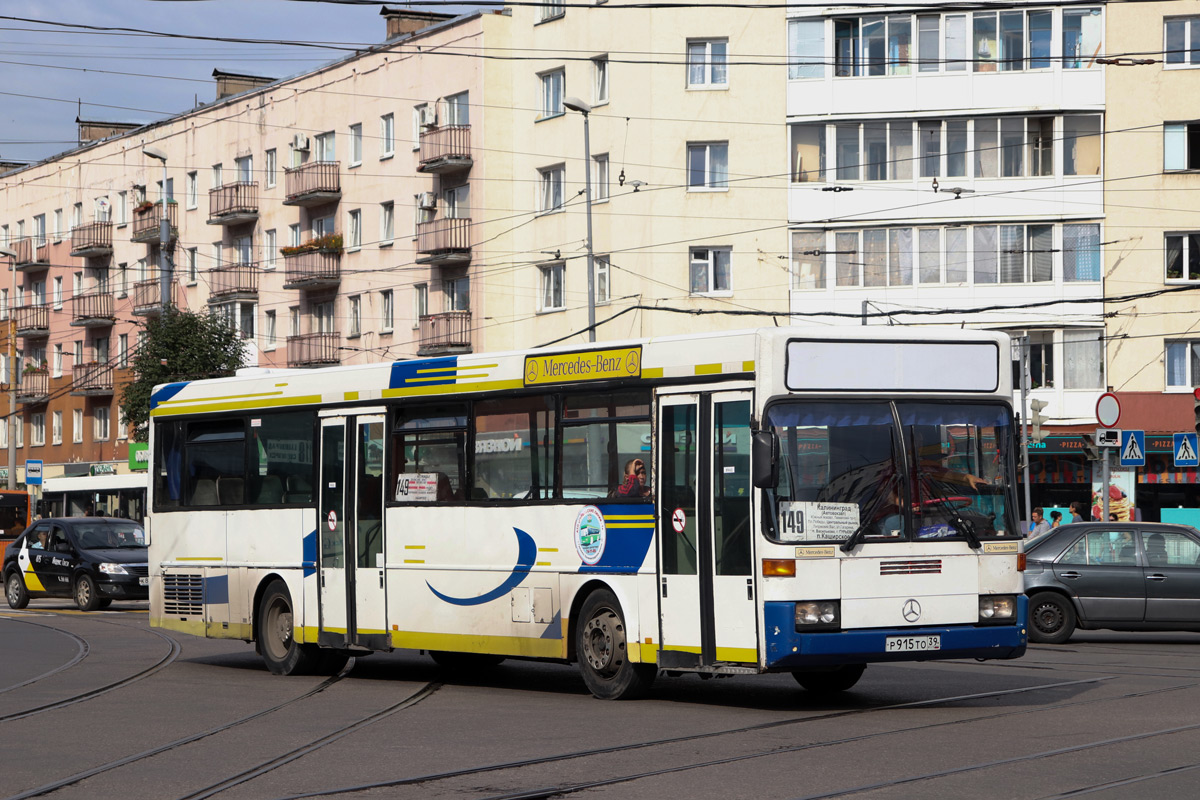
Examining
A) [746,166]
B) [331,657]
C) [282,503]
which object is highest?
[746,166]

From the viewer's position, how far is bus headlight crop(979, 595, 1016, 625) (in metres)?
13.0

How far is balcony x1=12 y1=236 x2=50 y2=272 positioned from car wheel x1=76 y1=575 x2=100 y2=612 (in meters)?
49.4

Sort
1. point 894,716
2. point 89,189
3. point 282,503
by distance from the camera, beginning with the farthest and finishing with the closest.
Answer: point 89,189 → point 282,503 → point 894,716

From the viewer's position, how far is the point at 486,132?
51750 millimetres

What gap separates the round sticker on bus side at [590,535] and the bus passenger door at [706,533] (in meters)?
0.74

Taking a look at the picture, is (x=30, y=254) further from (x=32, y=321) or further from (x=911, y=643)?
(x=911, y=643)

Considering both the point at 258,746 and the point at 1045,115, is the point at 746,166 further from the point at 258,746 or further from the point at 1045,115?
the point at 258,746

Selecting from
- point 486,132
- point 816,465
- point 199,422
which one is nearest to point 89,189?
point 486,132

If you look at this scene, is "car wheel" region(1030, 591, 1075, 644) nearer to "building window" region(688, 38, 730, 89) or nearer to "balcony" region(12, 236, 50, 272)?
"building window" region(688, 38, 730, 89)

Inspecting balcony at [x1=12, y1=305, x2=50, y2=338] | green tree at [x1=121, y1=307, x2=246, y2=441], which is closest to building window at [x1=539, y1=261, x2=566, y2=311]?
green tree at [x1=121, y1=307, x2=246, y2=441]

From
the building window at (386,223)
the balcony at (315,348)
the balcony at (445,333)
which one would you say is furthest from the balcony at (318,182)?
the balcony at (445,333)

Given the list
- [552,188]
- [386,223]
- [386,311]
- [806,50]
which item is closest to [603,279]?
[552,188]

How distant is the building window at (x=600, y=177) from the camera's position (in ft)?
157

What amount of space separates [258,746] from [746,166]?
1429 inches
